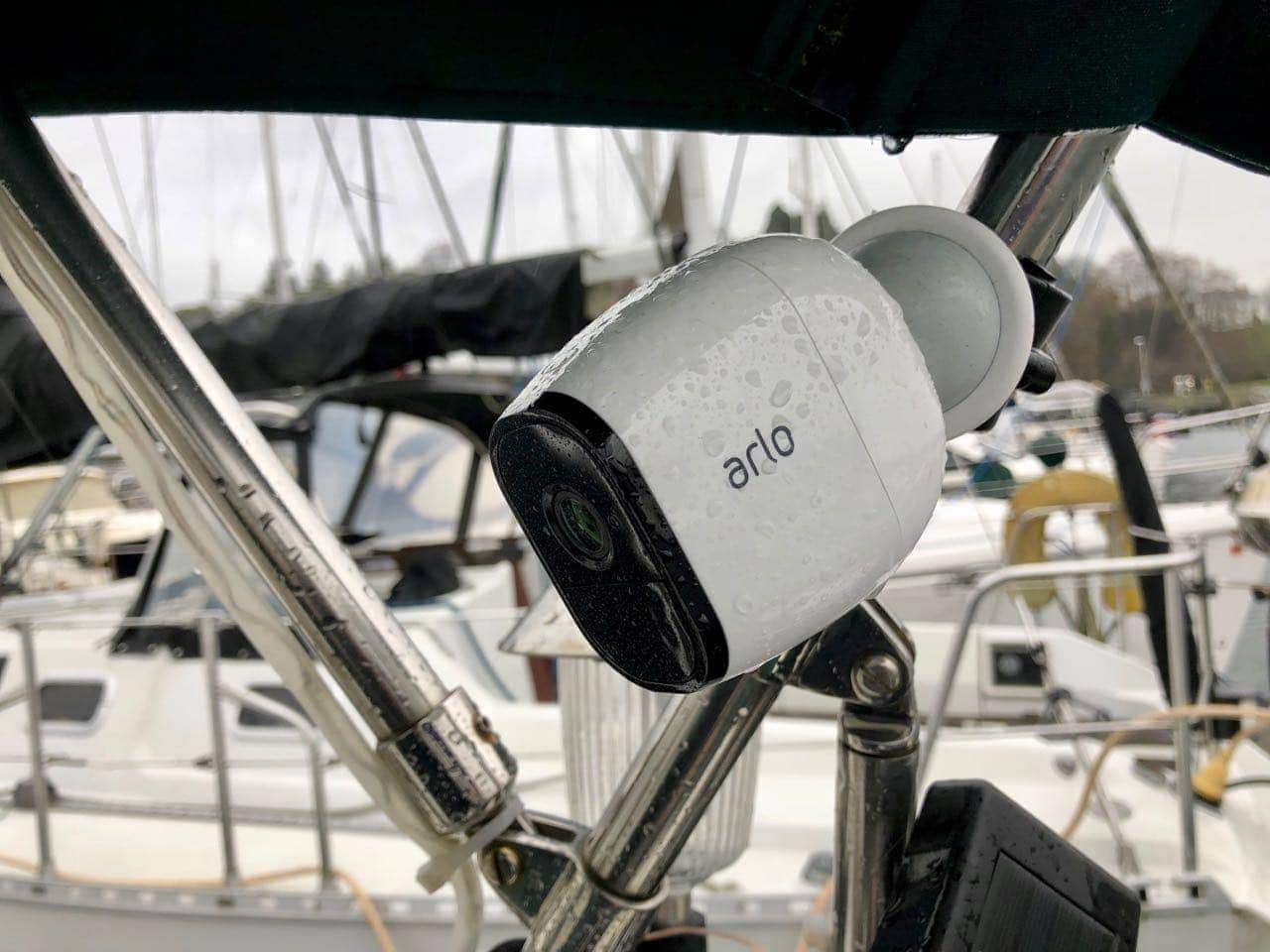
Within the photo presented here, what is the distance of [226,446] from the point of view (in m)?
0.59

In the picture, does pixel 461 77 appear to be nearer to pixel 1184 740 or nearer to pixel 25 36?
pixel 25 36

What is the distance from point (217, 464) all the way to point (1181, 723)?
83.8 inches

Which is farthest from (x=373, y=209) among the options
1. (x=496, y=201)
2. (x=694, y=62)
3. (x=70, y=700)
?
(x=694, y=62)

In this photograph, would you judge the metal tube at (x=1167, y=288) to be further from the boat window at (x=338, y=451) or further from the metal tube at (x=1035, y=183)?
the boat window at (x=338, y=451)

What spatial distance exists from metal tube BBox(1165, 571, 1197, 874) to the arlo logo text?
6.72 feet

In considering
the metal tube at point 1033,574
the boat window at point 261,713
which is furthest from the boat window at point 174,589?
the metal tube at point 1033,574

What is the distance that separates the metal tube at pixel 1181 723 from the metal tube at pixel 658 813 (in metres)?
1.86

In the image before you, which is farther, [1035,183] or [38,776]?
[38,776]

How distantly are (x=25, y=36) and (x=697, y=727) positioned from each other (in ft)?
2.00

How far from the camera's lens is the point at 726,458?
1.35 feet

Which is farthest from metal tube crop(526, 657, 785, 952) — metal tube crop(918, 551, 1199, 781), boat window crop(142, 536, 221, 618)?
boat window crop(142, 536, 221, 618)

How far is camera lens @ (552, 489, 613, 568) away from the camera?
0.42 m

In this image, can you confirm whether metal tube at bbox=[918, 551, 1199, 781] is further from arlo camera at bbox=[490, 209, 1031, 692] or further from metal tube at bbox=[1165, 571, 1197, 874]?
arlo camera at bbox=[490, 209, 1031, 692]

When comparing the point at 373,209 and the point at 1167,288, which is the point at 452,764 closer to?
the point at 1167,288
